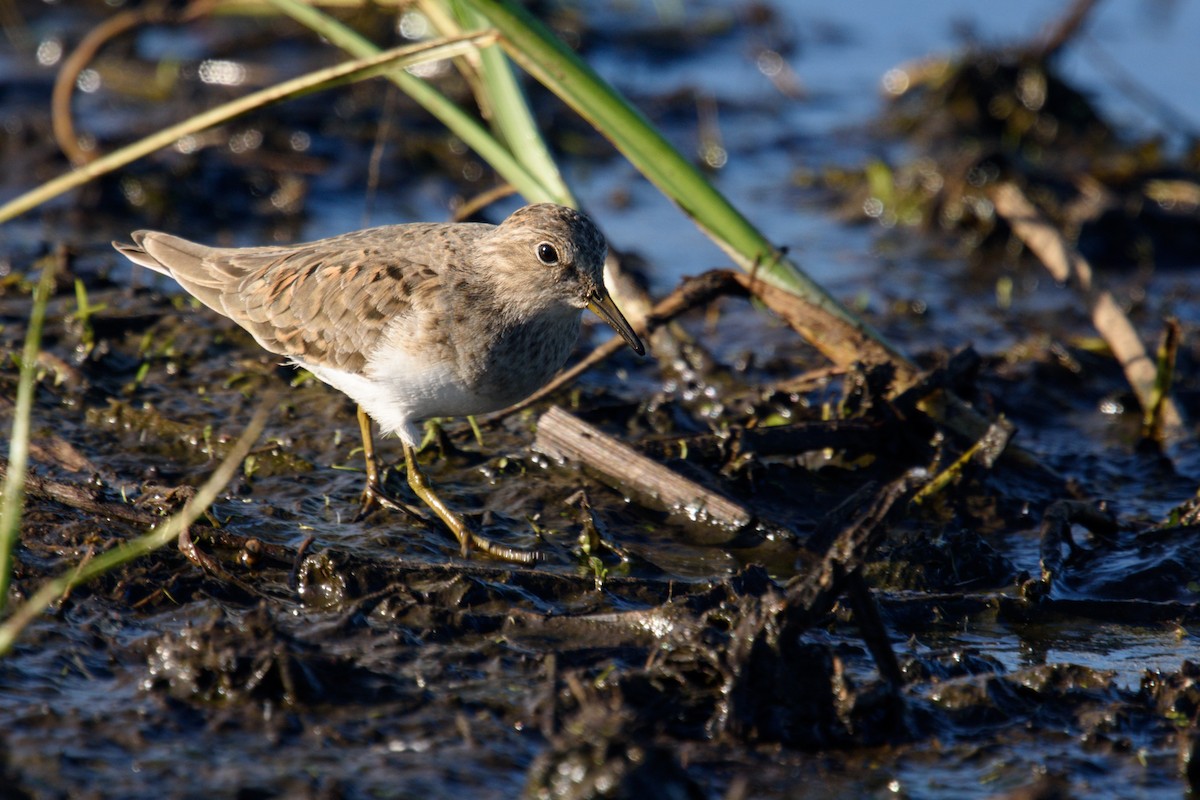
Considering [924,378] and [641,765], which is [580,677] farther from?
[924,378]

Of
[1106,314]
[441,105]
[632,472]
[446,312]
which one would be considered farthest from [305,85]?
[1106,314]

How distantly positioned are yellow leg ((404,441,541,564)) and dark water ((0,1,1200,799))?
103 mm

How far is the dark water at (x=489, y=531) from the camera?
455 centimetres

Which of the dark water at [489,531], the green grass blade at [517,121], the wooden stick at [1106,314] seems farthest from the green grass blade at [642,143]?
the wooden stick at [1106,314]

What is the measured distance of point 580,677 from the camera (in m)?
4.72

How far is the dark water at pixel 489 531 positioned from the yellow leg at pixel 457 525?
10 centimetres

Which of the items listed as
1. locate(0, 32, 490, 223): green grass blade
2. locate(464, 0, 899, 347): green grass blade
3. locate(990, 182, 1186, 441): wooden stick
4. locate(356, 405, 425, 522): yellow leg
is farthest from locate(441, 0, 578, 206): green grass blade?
locate(990, 182, 1186, 441): wooden stick

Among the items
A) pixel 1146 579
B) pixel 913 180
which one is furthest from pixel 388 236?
pixel 913 180

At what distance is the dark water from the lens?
455 centimetres

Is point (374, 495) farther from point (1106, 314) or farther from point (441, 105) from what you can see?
point (1106, 314)

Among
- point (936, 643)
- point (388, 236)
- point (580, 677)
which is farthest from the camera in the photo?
point (388, 236)

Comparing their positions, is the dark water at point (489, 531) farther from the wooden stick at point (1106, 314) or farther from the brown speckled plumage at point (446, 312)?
the brown speckled plumage at point (446, 312)

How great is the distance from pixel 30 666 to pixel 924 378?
445 centimetres

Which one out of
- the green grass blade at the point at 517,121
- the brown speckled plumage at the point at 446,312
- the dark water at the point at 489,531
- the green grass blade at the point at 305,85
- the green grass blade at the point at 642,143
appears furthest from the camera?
the green grass blade at the point at 517,121
